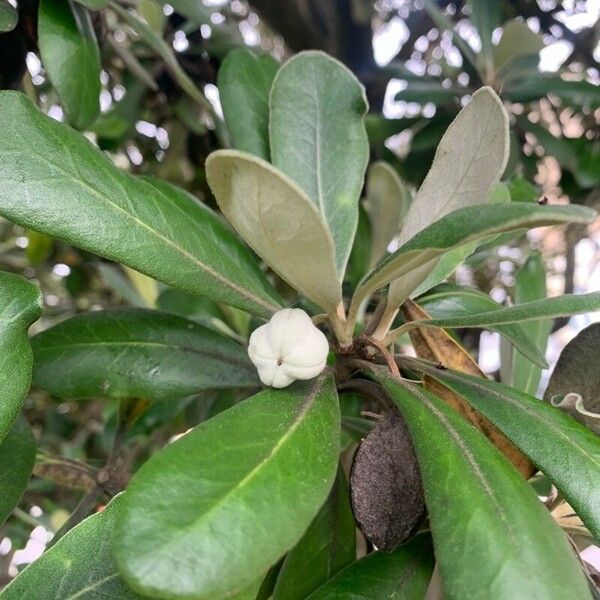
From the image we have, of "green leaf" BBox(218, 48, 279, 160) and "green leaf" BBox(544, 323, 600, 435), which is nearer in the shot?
"green leaf" BBox(544, 323, 600, 435)

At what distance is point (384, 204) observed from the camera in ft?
2.91

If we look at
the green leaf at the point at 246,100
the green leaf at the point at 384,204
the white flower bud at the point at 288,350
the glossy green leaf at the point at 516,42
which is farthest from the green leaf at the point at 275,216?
the glossy green leaf at the point at 516,42

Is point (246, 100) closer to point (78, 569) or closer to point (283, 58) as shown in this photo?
point (78, 569)

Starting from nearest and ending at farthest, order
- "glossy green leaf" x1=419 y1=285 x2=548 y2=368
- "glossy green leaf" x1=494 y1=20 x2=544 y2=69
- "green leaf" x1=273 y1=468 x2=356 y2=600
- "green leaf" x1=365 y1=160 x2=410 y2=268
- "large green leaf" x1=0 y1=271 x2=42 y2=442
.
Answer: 1. "large green leaf" x1=0 y1=271 x2=42 y2=442
2. "green leaf" x1=273 y1=468 x2=356 y2=600
3. "glossy green leaf" x1=419 y1=285 x2=548 y2=368
4. "green leaf" x1=365 y1=160 x2=410 y2=268
5. "glossy green leaf" x1=494 y1=20 x2=544 y2=69

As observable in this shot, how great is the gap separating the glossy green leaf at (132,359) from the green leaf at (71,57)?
231 millimetres

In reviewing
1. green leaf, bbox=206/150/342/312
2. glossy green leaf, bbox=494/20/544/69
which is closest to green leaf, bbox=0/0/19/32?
green leaf, bbox=206/150/342/312

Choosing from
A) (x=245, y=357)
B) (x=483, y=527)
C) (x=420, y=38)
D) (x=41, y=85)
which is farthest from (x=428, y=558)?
Result: (x=420, y=38)

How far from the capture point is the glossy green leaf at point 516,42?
3.60ft

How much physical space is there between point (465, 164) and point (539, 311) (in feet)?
0.44

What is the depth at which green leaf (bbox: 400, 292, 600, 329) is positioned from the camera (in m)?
0.50

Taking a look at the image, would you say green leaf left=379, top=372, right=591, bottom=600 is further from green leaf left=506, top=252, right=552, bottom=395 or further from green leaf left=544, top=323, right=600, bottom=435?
green leaf left=506, top=252, right=552, bottom=395

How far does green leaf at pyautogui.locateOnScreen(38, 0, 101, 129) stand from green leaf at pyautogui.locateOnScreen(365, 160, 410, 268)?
0.36 m

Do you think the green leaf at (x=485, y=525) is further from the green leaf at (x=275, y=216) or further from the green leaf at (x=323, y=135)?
the green leaf at (x=323, y=135)

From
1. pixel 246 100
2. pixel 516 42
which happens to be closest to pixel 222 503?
pixel 246 100
